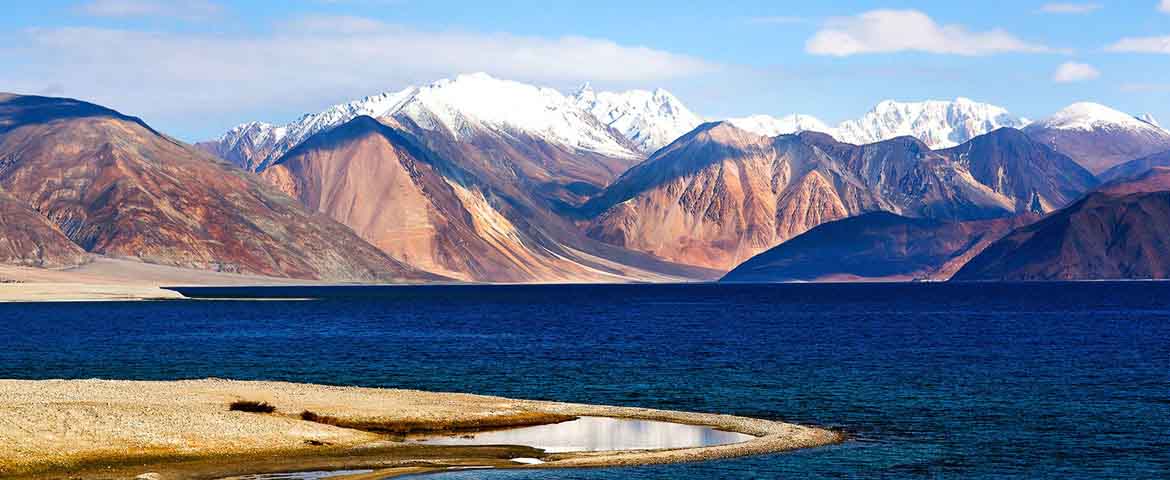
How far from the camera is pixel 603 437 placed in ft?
182

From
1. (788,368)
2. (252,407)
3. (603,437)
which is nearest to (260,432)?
(252,407)

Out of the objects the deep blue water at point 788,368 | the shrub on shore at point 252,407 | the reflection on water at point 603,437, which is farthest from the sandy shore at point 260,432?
the deep blue water at point 788,368

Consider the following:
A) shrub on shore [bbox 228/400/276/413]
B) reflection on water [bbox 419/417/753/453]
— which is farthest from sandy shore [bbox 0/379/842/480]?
reflection on water [bbox 419/417/753/453]

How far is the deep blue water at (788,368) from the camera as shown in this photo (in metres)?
51.2

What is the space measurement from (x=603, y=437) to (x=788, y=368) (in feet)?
111

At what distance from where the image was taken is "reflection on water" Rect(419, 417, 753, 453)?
5325 centimetres

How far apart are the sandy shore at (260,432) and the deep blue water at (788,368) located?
9.83 ft

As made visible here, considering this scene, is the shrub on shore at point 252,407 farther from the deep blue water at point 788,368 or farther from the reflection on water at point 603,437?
the deep blue water at point 788,368

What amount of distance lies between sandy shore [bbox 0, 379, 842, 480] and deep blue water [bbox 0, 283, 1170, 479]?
3.00 m

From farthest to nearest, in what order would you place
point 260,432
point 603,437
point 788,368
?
point 788,368
point 603,437
point 260,432

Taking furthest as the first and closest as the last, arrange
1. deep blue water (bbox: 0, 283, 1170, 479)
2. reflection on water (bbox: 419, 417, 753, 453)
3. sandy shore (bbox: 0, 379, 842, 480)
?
1. reflection on water (bbox: 419, 417, 753, 453)
2. deep blue water (bbox: 0, 283, 1170, 479)
3. sandy shore (bbox: 0, 379, 842, 480)

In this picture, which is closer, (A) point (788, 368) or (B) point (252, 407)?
(B) point (252, 407)

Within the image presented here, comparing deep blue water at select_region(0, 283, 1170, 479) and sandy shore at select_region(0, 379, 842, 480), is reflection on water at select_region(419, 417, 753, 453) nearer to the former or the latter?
sandy shore at select_region(0, 379, 842, 480)

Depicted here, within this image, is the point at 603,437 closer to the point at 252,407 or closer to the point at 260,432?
the point at 260,432
